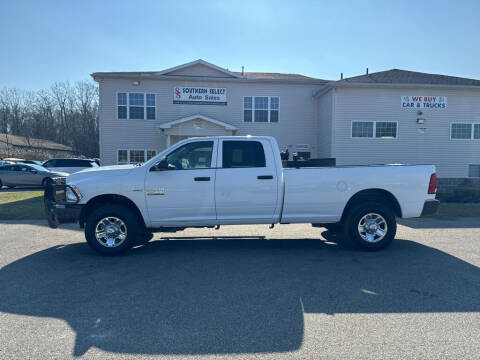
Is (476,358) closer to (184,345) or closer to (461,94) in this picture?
(184,345)

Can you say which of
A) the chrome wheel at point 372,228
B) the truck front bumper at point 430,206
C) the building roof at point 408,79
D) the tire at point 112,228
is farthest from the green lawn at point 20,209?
the building roof at point 408,79

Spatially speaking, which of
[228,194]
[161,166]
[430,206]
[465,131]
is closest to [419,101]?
[465,131]

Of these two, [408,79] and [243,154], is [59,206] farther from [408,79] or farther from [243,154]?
[408,79]

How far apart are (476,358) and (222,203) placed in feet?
12.8

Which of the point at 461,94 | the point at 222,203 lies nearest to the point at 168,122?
the point at 222,203

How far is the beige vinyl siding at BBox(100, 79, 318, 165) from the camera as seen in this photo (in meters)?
17.8

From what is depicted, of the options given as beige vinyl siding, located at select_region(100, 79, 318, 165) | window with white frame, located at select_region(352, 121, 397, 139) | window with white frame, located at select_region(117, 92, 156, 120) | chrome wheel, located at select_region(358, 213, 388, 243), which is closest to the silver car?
beige vinyl siding, located at select_region(100, 79, 318, 165)

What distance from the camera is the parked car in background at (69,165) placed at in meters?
Answer: 18.6

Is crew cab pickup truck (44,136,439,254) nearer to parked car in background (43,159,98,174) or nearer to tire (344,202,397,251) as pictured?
tire (344,202,397,251)

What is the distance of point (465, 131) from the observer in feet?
56.8

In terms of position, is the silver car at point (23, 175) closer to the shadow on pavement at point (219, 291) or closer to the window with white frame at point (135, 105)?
the window with white frame at point (135, 105)

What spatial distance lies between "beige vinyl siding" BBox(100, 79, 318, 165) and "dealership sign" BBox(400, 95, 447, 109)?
4.73 metres

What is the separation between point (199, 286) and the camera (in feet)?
13.9

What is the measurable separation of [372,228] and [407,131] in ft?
44.0
